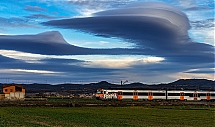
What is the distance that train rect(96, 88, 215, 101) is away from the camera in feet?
316

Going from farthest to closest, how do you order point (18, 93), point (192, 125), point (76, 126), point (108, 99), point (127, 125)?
point (18, 93), point (108, 99), point (192, 125), point (127, 125), point (76, 126)

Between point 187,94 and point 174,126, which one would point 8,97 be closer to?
point 187,94

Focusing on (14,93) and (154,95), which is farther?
(14,93)

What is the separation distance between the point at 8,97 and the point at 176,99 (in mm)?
44464

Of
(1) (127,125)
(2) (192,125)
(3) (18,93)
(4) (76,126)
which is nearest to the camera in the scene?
(4) (76,126)

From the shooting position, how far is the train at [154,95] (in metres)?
96.2

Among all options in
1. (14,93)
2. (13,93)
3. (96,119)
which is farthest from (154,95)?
(96,119)

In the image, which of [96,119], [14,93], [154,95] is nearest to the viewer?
[96,119]

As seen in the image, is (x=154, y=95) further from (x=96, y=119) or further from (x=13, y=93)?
(x=96, y=119)

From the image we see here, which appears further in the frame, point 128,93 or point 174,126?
point 128,93

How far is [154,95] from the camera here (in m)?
100

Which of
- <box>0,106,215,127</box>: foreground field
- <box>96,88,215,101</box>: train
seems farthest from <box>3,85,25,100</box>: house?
<box>0,106,215,127</box>: foreground field

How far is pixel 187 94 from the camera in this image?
338 ft

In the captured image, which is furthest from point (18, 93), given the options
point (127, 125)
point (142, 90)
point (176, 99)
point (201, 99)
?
point (127, 125)
